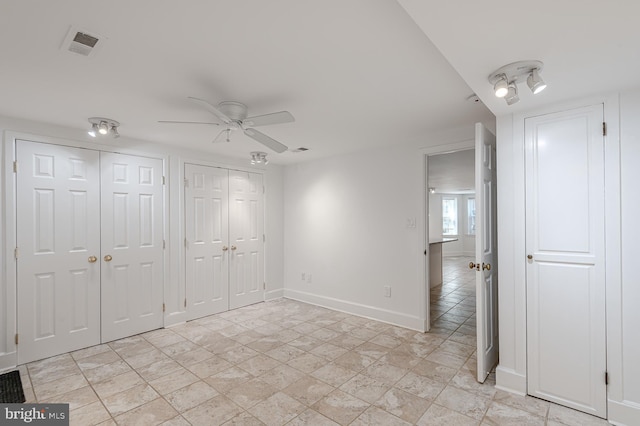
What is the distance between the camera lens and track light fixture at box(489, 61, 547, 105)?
1.69 meters

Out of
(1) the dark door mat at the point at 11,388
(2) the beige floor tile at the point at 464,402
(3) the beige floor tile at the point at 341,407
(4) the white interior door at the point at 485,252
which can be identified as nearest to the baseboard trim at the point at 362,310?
(4) the white interior door at the point at 485,252

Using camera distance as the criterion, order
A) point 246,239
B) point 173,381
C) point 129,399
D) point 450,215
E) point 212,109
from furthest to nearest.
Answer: point 450,215 < point 246,239 < point 173,381 < point 129,399 < point 212,109

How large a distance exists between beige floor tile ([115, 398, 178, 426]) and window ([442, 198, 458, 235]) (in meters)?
10.5

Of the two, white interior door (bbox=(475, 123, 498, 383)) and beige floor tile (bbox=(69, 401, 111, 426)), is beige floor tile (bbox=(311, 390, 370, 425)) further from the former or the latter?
beige floor tile (bbox=(69, 401, 111, 426))

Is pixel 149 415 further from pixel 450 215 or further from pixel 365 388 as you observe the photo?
pixel 450 215

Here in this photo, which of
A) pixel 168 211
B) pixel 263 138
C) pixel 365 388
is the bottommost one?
pixel 365 388

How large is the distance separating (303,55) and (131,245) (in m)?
3.06

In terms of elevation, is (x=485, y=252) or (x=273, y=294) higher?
(x=485, y=252)

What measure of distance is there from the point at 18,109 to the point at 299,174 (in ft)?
10.9

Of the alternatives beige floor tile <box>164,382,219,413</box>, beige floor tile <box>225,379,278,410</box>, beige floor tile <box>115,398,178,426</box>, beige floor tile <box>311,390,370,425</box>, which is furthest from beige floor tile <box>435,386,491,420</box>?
beige floor tile <box>115,398,178,426</box>

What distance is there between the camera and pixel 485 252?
254 centimetres

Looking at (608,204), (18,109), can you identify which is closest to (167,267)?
(18,109)

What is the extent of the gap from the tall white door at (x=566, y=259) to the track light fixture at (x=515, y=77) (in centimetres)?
68

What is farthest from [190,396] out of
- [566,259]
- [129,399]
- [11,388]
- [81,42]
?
[566,259]
